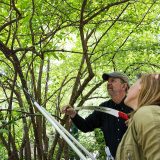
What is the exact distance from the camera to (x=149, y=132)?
133 cm

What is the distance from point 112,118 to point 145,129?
2045 mm

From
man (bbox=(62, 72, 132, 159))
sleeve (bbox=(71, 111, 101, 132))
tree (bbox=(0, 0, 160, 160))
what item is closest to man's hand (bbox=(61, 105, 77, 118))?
man (bbox=(62, 72, 132, 159))

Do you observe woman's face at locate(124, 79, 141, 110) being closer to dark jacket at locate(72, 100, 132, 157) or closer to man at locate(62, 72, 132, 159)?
man at locate(62, 72, 132, 159)

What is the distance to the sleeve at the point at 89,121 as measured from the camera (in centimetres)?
Answer: 364

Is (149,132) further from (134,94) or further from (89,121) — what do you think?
(89,121)

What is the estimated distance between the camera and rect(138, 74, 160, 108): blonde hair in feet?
5.01

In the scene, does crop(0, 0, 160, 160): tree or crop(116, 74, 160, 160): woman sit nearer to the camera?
crop(116, 74, 160, 160): woman

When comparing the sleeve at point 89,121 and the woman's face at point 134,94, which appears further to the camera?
the sleeve at point 89,121

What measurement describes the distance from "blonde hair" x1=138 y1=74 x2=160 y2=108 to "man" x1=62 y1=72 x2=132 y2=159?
5.37 ft

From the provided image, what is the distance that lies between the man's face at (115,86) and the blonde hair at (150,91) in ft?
6.04

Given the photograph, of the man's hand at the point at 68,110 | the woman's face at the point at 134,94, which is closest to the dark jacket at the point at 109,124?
the man's hand at the point at 68,110

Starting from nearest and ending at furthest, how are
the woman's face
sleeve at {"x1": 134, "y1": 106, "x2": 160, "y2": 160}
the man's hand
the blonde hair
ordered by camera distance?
sleeve at {"x1": 134, "y1": 106, "x2": 160, "y2": 160} < the blonde hair < the woman's face < the man's hand

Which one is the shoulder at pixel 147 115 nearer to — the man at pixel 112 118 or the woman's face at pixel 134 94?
the woman's face at pixel 134 94

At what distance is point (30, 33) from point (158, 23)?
2862mm
